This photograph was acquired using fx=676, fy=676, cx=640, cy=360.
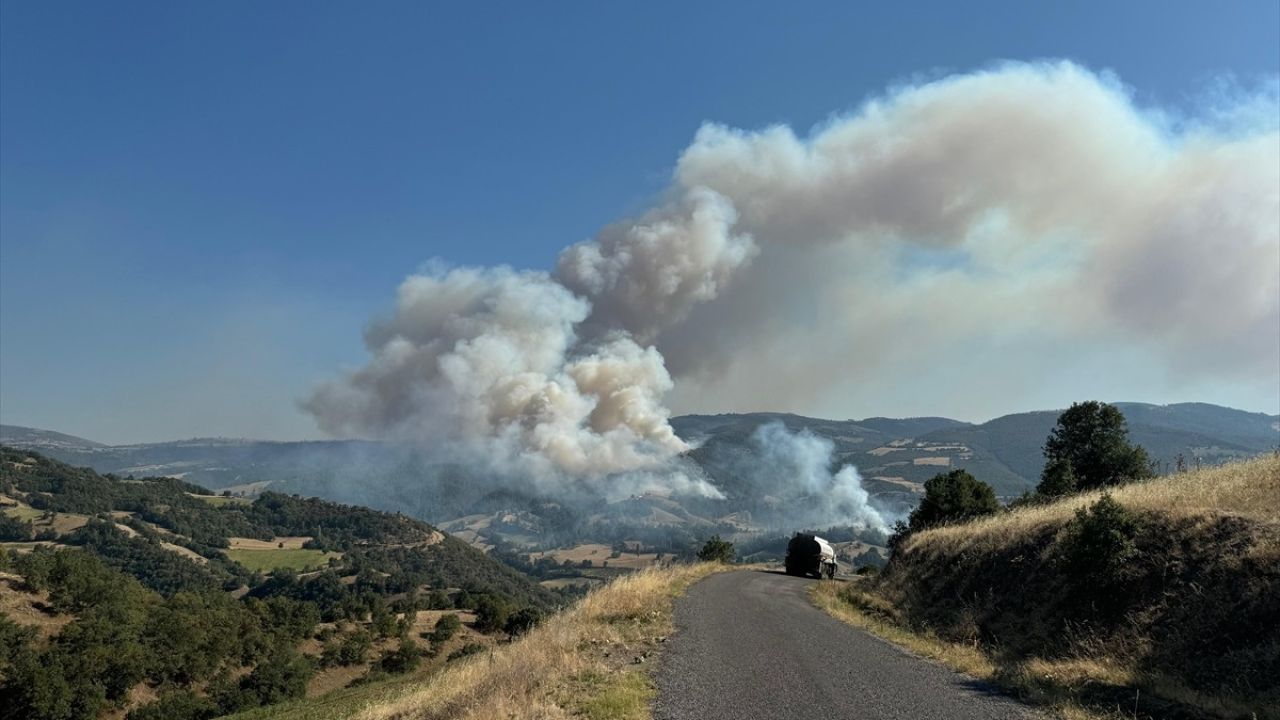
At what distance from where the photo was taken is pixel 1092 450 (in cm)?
5584

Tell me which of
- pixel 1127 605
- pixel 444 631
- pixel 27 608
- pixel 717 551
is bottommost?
pixel 444 631

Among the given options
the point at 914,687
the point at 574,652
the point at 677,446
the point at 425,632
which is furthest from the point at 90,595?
the point at 914,687

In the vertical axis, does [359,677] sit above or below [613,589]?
below

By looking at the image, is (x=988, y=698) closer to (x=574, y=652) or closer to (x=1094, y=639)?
(x=1094, y=639)

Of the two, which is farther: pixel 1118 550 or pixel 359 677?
pixel 359 677

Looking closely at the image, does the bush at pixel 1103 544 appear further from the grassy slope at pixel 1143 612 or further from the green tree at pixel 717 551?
the green tree at pixel 717 551

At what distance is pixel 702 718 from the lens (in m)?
9.65

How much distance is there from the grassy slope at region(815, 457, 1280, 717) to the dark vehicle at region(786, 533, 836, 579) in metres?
31.4

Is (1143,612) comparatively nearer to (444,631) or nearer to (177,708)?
(177,708)

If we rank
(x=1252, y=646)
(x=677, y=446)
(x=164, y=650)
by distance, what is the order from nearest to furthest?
(x=1252, y=646) → (x=164, y=650) → (x=677, y=446)

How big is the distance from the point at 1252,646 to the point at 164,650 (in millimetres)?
111823

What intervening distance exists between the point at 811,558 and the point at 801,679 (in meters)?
45.9

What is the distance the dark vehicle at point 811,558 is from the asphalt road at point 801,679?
36.9 metres

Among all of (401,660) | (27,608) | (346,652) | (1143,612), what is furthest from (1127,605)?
(27,608)
